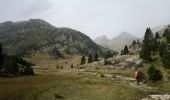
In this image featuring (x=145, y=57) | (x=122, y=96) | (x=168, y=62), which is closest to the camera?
(x=122, y=96)

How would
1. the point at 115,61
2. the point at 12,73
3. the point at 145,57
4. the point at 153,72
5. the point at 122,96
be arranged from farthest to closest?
the point at 115,61 < the point at 145,57 < the point at 12,73 < the point at 153,72 < the point at 122,96

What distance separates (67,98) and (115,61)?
9672 cm

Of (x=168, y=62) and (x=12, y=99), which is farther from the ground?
(x=168, y=62)

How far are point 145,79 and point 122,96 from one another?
2838cm

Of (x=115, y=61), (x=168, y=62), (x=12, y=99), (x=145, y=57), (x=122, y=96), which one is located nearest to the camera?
(x=12, y=99)

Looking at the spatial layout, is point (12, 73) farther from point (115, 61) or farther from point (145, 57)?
point (115, 61)

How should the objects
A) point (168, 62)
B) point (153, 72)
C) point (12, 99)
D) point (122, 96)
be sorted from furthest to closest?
point (168, 62) → point (153, 72) → point (122, 96) → point (12, 99)

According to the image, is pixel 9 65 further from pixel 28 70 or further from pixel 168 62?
pixel 168 62

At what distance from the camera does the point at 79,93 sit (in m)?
44.0

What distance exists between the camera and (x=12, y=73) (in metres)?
87.6

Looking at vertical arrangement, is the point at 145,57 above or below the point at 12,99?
above

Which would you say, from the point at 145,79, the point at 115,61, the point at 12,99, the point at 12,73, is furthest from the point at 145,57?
the point at 12,99

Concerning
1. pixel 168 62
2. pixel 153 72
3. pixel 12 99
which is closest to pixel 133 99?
pixel 12 99

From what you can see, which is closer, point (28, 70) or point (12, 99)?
point (12, 99)
